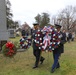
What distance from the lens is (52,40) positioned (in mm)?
8312

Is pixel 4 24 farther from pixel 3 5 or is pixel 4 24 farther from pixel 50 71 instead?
pixel 50 71

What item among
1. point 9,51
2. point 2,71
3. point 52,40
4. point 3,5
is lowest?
point 2,71

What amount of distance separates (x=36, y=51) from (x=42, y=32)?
839mm

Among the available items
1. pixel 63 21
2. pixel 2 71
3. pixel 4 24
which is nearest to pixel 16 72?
pixel 2 71

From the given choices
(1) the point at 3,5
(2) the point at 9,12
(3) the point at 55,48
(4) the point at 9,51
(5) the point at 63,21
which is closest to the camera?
(3) the point at 55,48

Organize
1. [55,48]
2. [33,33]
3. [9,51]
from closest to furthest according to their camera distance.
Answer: [55,48] < [33,33] < [9,51]

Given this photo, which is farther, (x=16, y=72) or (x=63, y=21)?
(x=63, y=21)

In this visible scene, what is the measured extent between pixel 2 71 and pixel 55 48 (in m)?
2.26

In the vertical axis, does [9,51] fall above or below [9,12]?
below

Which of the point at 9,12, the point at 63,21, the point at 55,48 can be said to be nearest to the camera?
the point at 55,48

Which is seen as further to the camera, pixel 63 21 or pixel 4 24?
pixel 63 21

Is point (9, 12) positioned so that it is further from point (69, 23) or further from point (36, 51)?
point (36, 51)

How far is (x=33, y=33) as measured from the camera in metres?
8.70

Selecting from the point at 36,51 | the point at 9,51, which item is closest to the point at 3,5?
the point at 9,51
